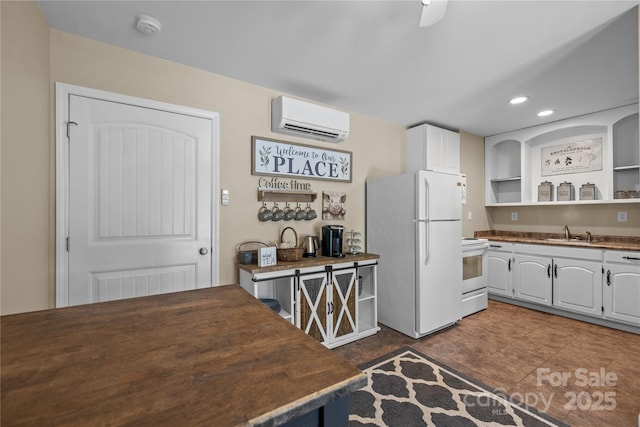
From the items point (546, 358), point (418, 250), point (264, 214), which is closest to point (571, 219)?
point (546, 358)

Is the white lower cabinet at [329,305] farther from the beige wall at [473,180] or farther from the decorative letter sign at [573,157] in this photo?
the decorative letter sign at [573,157]

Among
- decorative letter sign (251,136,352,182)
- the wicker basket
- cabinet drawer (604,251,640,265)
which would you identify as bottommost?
cabinet drawer (604,251,640,265)

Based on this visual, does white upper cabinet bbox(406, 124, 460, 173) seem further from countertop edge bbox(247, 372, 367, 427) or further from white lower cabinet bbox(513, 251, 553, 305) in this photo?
countertop edge bbox(247, 372, 367, 427)

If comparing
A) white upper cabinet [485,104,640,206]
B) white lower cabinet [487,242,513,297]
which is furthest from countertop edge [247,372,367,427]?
white upper cabinet [485,104,640,206]

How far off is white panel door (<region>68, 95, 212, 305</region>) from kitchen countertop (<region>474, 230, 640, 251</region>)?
376cm

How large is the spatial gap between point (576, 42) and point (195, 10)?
2484mm

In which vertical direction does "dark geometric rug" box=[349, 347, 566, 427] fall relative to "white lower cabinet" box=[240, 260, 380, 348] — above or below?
below

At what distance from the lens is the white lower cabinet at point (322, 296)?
2.38m

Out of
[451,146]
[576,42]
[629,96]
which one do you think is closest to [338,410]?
[576,42]

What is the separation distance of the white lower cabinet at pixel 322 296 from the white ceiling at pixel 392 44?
5.37ft

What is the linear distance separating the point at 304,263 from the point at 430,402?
1281 millimetres

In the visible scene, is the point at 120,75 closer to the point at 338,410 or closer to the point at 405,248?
the point at 338,410

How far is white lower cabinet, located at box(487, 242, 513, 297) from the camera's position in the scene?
374cm

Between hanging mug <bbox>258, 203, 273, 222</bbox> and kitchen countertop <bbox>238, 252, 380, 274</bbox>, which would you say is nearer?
kitchen countertop <bbox>238, 252, 380, 274</bbox>
